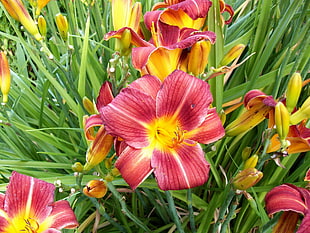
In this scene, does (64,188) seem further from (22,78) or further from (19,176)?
(22,78)

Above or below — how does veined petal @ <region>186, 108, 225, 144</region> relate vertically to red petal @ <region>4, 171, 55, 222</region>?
above

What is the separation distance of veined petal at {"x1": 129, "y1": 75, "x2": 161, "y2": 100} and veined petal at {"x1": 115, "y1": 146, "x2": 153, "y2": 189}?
10cm

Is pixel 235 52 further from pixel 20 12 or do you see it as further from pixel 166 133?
pixel 20 12

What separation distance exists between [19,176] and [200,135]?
0.33 metres

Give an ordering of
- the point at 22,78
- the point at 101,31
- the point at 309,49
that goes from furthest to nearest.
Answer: the point at 22,78, the point at 101,31, the point at 309,49

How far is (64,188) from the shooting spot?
0.69 m

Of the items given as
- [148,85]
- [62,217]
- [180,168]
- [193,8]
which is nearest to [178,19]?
[193,8]

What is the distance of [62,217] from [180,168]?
239 millimetres

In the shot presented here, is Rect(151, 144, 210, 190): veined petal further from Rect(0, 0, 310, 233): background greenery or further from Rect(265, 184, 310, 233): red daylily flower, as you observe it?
Rect(0, 0, 310, 233): background greenery

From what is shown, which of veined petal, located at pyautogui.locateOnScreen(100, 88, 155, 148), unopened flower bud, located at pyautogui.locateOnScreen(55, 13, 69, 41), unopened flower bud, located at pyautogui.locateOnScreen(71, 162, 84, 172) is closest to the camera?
veined petal, located at pyautogui.locateOnScreen(100, 88, 155, 148)

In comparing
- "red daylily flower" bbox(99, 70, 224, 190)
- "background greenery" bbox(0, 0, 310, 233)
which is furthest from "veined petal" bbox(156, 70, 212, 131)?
"background greenery" bbox(0, 0, 310, 233)

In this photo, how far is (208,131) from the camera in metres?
0.59

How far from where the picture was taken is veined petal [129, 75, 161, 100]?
1.77ft

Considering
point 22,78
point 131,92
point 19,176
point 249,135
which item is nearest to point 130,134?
point 131,92
